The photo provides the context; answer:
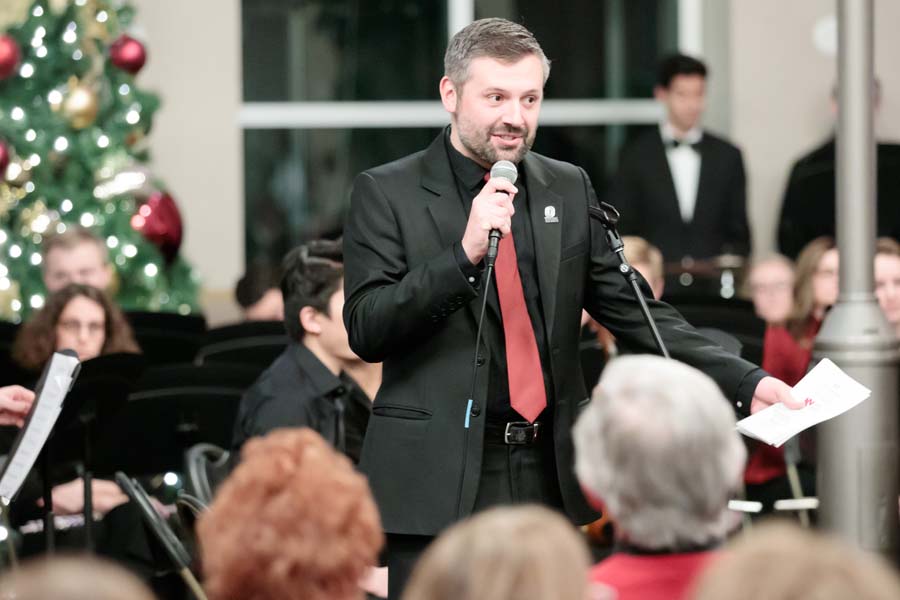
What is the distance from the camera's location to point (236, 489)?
2461 millimetres

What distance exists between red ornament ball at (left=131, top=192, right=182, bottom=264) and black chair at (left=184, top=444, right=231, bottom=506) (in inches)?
177

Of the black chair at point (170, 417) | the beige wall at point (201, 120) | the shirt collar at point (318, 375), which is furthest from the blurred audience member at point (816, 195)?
the shirt collar at point (318, 375)

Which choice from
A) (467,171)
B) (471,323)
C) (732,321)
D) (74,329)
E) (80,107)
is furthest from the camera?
(80,107)

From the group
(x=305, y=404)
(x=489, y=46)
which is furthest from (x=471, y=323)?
(x=305, y=404)

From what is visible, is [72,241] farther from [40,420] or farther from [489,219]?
[489,219]

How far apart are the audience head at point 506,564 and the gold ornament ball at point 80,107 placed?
8.01 meters

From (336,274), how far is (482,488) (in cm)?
209

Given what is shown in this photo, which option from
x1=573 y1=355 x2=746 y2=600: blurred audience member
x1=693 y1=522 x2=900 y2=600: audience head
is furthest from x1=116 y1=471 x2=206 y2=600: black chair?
x1=693 y1=522 x2=900 y2=600: audience head

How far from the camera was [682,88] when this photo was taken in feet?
33.0

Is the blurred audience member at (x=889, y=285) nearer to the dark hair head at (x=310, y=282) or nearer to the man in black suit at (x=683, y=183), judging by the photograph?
the dark hair head at (x=310, y=282)

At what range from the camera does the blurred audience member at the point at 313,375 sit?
5238 millimetres

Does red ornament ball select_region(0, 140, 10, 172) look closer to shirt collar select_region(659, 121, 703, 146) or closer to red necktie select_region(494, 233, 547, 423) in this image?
shirt collar select_region(659, 121, 703, 146)

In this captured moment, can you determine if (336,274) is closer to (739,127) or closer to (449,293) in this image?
(449,293)

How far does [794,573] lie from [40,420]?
2.95 metres
